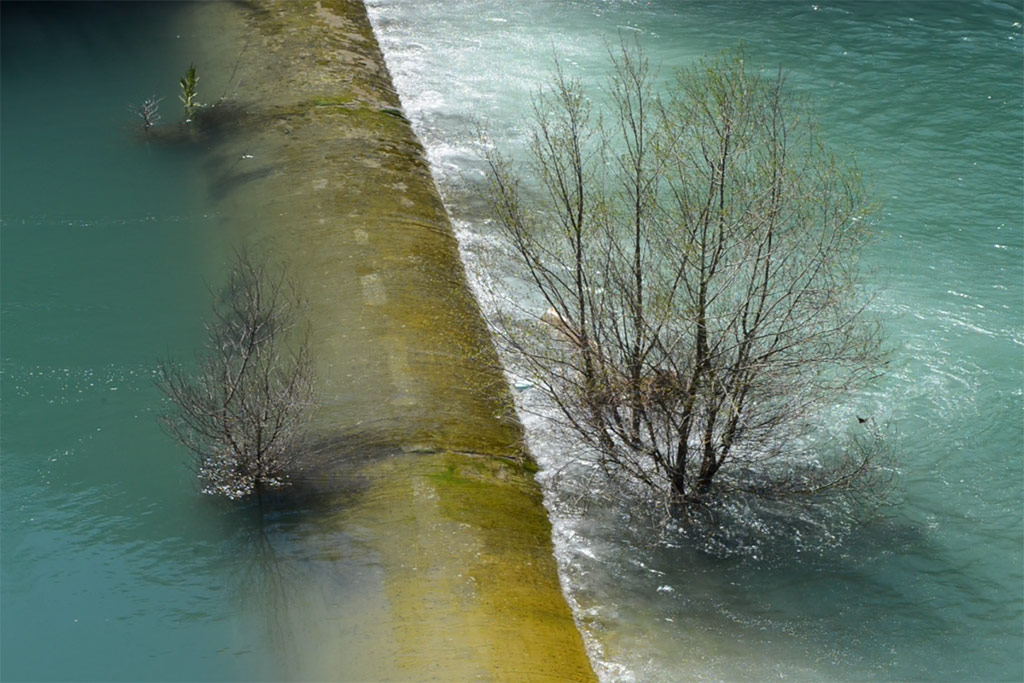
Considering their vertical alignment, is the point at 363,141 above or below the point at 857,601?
above

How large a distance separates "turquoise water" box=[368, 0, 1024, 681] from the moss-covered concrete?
48 centimetres

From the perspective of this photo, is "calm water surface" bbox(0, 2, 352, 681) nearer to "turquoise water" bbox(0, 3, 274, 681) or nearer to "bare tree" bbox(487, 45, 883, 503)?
"turquoise water" bbox(0, 3, 274, 681)

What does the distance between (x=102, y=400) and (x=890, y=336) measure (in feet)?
24.9

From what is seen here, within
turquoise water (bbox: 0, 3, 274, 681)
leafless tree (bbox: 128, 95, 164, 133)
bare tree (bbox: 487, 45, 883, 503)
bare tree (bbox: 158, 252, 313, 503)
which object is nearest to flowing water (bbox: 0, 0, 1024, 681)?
turquoise water (bbox: 0, 3, 274, 681)

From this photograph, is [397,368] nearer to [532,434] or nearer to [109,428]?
[532,434]

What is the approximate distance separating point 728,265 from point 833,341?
1.30 m

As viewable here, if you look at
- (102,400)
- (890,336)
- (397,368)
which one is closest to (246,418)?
(397,368)

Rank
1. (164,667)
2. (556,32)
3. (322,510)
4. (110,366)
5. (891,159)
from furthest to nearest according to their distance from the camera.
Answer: (556,32) → (891,159) → (110,366) → (322,510) → (164,667)

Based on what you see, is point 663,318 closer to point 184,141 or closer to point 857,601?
point 857,601

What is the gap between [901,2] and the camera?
66.3ft

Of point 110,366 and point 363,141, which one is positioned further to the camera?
point 363,141

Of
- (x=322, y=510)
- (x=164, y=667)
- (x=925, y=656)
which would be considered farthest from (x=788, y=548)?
(x=164, y=667)

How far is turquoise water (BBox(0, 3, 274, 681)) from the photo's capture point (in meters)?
8.26

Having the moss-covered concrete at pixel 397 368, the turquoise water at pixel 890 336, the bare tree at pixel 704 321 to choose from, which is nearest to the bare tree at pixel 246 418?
the moss-covered concrete at pixel 397 368
